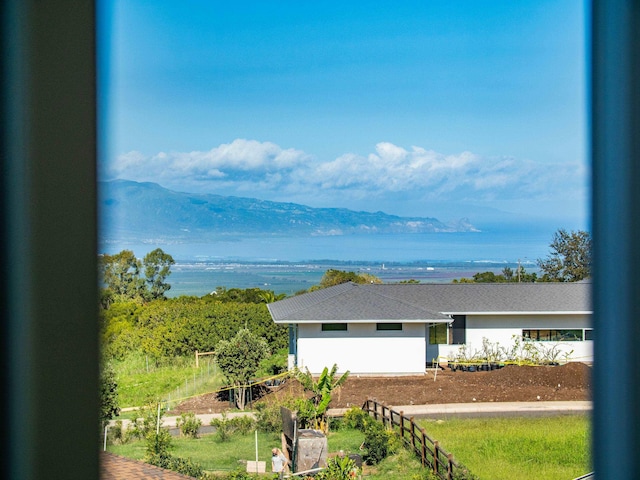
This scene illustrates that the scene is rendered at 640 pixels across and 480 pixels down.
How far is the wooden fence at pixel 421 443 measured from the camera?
4.05m

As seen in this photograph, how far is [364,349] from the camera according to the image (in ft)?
24.7

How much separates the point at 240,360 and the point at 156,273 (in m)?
3.98

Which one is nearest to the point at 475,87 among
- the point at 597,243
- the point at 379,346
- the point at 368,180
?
the point at 368,180

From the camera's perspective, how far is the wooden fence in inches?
159

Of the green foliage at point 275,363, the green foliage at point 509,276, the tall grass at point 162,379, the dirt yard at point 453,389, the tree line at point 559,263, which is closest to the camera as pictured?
the dirt yard at point 453,389

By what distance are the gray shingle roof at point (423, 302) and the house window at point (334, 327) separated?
131mm

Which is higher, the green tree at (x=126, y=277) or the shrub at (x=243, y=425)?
the green tree at (x=126, y=277)

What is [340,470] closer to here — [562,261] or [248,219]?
[562,261]

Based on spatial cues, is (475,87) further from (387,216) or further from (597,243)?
(597,243)

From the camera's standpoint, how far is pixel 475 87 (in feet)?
86.5

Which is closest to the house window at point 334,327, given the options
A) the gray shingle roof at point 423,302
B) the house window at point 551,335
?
the gray shingle roof at point 423,302

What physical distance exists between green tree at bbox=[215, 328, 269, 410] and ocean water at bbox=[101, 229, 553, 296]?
349 centimetres

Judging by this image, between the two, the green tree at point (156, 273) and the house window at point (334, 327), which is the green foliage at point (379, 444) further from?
the green tree at point (156, 273)

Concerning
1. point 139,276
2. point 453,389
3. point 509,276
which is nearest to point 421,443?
point 453,389
